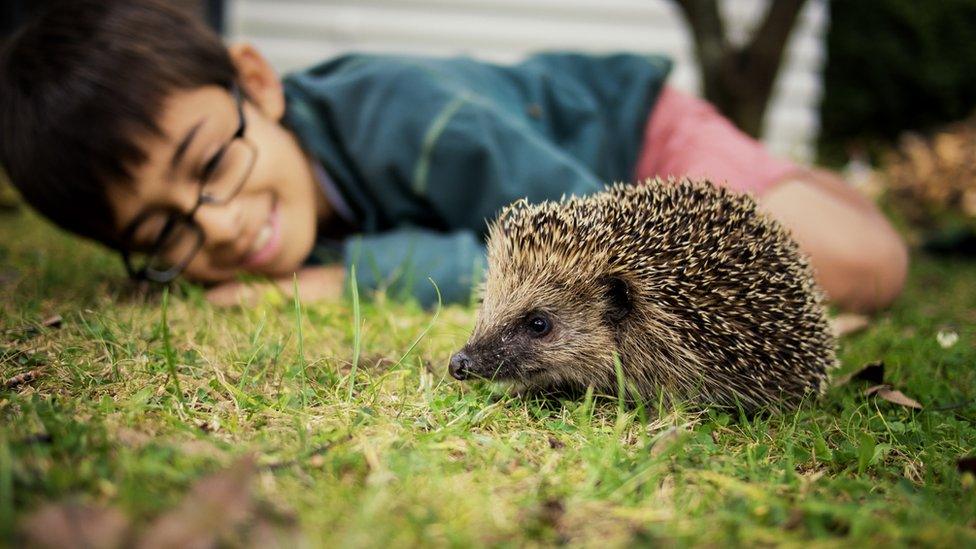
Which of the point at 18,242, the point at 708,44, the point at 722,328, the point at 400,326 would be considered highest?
the point at 708,44

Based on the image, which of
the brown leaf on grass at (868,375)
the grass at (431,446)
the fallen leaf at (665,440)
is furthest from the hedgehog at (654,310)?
the fallen leaf at (665,440)

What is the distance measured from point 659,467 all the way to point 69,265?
3577 mm

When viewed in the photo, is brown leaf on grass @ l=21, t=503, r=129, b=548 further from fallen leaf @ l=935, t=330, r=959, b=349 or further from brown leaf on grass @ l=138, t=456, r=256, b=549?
fallen leaf @ l=935, t=330, r=959, b=349

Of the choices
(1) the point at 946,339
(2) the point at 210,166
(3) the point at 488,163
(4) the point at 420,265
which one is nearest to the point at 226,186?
(2) the point at 210,166

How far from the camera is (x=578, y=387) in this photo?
2.33 metres

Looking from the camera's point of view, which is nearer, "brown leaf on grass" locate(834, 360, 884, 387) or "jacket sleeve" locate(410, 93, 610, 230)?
"brown leaf on grass" locate(834, 360, 884, 387)

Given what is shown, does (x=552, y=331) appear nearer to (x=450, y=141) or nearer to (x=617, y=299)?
(x=617, y=299)

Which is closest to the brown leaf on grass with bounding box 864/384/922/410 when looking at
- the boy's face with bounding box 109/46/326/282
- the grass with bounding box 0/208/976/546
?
the grass with bounding box 0/208/976/546

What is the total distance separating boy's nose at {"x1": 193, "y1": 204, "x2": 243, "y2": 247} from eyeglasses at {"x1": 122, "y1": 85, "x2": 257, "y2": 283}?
23mm

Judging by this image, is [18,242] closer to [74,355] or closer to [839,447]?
[74,355]

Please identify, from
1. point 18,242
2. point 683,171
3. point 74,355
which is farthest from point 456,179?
point 18,242

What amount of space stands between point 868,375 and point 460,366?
149 cm

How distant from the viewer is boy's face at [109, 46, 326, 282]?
10.5ft

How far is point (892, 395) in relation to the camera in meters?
2.32
